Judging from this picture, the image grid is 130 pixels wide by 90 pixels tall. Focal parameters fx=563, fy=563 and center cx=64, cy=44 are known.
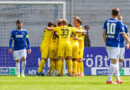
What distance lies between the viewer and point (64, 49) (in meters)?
18.6

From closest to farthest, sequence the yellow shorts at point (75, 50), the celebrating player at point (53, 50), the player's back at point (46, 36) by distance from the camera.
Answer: the yellow shorts at point (75, 50), the player's back at point (46, 36), the celebrating player at point (53, 50)

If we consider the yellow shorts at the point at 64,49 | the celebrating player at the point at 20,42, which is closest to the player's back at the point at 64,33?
the yellow shorts at the point at 64,49

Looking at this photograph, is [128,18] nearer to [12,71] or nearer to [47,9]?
[47,9]

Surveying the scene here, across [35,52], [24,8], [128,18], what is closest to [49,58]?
[35,52]

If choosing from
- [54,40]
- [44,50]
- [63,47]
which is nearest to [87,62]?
[54,40]

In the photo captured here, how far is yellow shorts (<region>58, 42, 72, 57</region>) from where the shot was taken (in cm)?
1847

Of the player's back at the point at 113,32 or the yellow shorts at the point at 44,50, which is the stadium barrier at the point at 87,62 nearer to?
the yellow shorts at the point at 44,50

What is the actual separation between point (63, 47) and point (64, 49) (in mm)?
97

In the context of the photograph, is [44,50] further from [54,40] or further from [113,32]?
[113,32]

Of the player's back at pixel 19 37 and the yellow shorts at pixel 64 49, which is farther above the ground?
the player's back at pixel 19 37

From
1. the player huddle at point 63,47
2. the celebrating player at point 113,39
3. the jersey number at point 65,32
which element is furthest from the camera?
the player huddle at point 63,47

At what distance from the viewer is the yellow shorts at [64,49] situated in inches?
727

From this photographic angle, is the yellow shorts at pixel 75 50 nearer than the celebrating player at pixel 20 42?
No

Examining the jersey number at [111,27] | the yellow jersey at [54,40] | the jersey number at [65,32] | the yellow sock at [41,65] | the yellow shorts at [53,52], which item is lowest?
the yellow sock at [41,65]
